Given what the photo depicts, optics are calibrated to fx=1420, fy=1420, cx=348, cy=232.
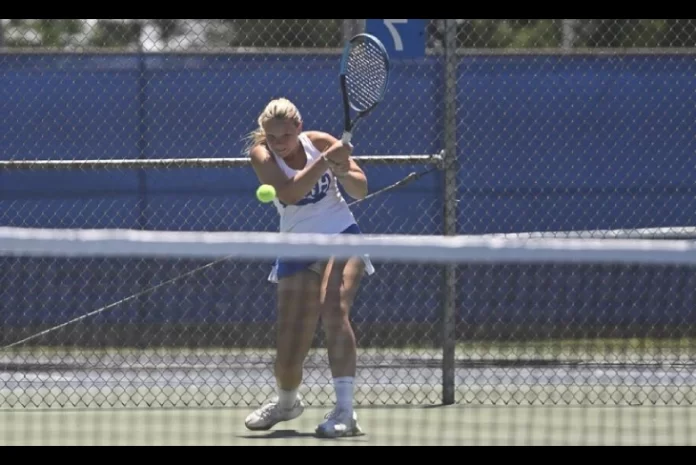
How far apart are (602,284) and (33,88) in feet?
9.65

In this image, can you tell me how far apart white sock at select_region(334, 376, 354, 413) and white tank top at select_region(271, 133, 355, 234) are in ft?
1.73

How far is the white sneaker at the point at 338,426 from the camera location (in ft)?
16.1

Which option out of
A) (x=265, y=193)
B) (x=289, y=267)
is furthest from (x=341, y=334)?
(x=265, y=193)

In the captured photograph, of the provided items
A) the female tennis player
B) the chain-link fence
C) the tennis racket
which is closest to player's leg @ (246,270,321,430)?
the female tennis player

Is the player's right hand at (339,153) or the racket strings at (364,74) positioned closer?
the player's right hand at (339,153)

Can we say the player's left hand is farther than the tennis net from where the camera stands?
No

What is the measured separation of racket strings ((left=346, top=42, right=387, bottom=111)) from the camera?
17.9 ft

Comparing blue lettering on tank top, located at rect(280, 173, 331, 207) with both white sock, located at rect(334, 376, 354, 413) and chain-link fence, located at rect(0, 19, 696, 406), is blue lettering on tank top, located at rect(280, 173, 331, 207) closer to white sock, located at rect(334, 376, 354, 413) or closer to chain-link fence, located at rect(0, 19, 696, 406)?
white sock, located at rect(334, 376, 354, 413)

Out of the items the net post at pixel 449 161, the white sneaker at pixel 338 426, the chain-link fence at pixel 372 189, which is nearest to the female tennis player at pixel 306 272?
the white sneaker at pixel 338 426

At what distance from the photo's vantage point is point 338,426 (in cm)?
492

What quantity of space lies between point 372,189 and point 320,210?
2.29 m

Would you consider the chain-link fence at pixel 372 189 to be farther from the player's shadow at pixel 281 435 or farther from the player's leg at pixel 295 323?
the player's leg at pixel 295 323

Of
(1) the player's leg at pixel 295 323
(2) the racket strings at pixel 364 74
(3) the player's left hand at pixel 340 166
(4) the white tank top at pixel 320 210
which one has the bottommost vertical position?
(1) the player's leg at pixel 295 323
